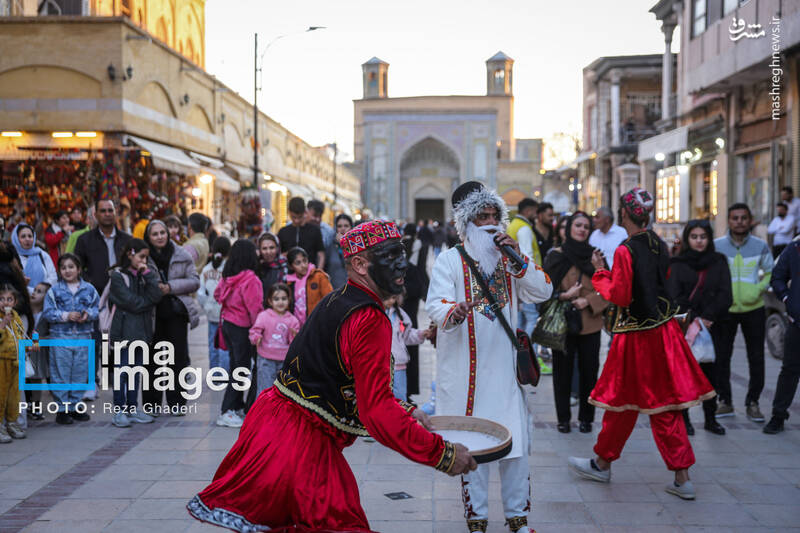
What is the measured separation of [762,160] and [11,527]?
52.5ft

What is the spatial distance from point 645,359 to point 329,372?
3.00m

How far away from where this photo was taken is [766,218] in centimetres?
1627

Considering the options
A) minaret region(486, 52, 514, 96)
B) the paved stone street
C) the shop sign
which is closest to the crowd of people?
the paved stone street

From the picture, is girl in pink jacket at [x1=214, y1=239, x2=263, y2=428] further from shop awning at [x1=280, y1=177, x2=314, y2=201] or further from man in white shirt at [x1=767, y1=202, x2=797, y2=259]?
shop awning at [x1=280, y1=177, x2=314, y2=201]

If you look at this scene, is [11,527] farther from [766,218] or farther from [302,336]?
[766,218]

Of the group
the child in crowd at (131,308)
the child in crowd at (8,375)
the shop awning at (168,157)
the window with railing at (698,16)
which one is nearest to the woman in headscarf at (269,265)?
the child in crowd at (131,308)

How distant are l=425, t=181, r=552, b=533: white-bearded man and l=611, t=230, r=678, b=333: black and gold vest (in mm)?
938

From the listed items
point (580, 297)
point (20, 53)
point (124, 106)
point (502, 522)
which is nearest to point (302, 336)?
point (502, 522)

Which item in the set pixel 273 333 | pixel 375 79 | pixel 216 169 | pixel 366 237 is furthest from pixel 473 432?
pixel 375 79

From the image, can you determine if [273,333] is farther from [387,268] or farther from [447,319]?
[387,268]

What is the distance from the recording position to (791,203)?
13.7 m

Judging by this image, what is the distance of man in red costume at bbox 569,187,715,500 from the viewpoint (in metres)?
5.02

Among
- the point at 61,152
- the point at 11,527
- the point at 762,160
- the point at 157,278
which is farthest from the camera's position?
the point at 762,160

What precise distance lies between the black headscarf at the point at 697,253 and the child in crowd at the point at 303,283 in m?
3.07
